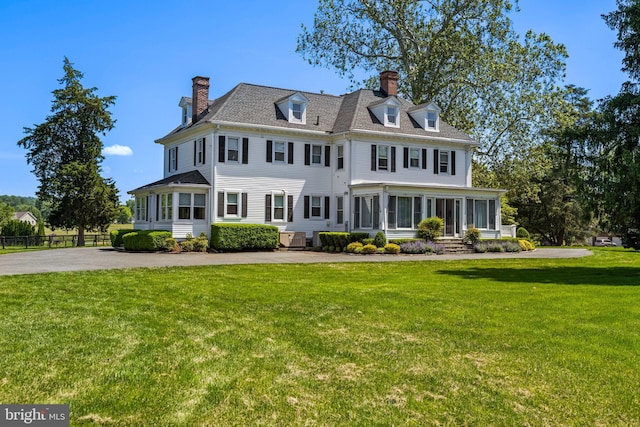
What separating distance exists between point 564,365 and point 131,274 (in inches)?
451

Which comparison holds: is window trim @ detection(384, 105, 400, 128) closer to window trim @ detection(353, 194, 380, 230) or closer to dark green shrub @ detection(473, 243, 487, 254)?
window trim @ detection(353, 194, 380, 230)

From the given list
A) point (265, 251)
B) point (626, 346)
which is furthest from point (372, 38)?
point (626, 346)

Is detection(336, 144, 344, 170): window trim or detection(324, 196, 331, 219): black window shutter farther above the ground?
detection(336, 144, 344, 170): window trim

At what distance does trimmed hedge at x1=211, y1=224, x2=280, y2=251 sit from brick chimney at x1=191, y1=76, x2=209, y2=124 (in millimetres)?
8097

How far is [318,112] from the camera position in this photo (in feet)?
105

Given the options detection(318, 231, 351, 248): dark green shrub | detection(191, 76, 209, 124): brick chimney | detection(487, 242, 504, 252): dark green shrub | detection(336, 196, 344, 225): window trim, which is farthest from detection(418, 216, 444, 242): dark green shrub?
detection(191, 76, 209, 124): brick chimney

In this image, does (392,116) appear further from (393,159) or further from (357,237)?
(357,237)

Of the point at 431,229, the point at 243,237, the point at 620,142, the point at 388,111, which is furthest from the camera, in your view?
the point at 388,111

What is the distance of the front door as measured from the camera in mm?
29750

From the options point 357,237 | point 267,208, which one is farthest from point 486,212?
point 267,208

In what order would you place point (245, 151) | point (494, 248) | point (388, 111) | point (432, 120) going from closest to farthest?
point (494, 248) < point (245, 151) < point (388, 111) < point (432, 120)

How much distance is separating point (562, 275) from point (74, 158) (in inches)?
1385

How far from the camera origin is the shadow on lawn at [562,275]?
45.9 feet

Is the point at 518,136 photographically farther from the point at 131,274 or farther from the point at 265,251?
the point at 131,274
